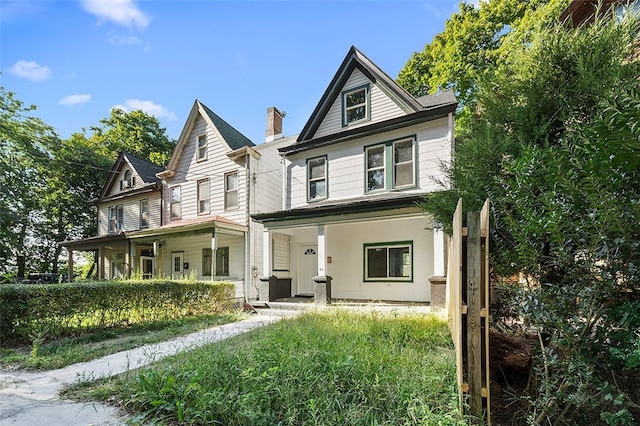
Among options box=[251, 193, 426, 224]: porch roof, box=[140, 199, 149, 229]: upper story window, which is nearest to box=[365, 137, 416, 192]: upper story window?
box=[251, 193, 426, 224]: porch roof

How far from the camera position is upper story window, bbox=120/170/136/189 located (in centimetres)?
1881

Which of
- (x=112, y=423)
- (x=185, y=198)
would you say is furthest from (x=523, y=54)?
(x=185, y=198)

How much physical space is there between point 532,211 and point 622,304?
935mm

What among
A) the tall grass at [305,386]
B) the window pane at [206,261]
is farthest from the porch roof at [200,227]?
the tall grass at [305,386]

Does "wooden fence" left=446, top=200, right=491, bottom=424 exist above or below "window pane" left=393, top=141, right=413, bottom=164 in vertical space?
below

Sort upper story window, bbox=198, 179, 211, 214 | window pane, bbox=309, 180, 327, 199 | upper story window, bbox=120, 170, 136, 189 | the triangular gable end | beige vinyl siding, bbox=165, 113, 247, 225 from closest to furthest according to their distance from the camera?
the triangular gable end, window pane, bbox=309, 180, 327, 199, beige vinyl siding, bbox=165, 113, 247, 225, upper story window, bbox=198, 179, 211, 214, upper story window, bbox=120, 170, 136, 189

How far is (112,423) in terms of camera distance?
2.93 meters

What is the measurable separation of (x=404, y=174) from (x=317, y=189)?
327 cm

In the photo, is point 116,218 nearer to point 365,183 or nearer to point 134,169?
point 134,169

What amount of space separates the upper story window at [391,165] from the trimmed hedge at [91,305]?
6.59 metres

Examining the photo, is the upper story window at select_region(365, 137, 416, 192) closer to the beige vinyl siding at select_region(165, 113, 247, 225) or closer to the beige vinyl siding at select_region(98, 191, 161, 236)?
the beige vinyl siding at select_region(165, 113, 247, 225)

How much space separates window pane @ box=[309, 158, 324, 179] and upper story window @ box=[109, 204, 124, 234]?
44.1 feet

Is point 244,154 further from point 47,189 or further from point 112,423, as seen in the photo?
point 47,189

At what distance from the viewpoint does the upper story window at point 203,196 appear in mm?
15216
